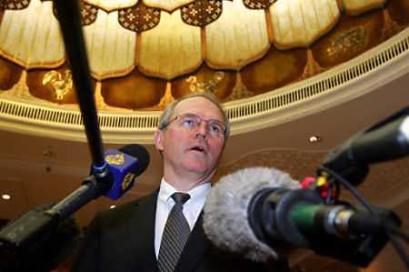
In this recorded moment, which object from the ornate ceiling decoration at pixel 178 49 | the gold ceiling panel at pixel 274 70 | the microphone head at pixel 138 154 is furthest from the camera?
the gold ceiling panel at pixel 274 70

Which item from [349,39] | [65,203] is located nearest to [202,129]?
[65,203]

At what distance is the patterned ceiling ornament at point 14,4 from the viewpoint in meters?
9.07

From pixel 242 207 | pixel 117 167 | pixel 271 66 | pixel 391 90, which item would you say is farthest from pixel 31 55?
pixel 242 207

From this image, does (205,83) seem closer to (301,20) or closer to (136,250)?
(301,20)

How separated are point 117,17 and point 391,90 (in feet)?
15.0

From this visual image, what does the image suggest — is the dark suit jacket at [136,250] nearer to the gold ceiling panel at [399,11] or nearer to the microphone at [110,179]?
the microphone at [110,179]

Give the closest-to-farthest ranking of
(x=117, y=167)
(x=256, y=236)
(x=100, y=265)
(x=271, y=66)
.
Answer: (x=256, y=236), (x=117, y=167), (x=100, y=265), (x=271, y=66)

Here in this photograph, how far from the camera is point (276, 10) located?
9.00m

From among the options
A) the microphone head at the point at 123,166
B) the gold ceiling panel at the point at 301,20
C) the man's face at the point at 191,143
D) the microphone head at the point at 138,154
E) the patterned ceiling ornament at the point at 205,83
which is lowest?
the patterned ceiling ornament at the point at 205,83

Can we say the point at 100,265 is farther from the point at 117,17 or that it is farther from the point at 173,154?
the point at 117,17

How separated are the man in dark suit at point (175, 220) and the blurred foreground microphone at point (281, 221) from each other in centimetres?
81

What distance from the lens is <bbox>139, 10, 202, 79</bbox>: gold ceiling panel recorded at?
9508 millimetres

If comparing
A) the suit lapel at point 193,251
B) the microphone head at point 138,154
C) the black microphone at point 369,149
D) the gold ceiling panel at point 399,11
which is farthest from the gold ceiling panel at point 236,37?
the black microphone at point 369,149

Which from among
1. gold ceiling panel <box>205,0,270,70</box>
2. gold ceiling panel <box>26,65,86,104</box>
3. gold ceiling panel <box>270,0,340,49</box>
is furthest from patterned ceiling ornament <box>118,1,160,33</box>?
gold ceiling panel <box>270,0,340,49</box>
